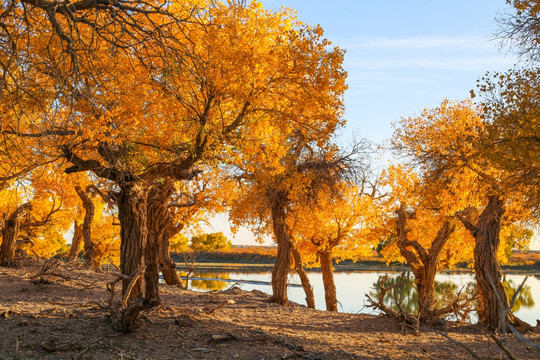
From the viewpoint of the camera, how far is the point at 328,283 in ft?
66.4

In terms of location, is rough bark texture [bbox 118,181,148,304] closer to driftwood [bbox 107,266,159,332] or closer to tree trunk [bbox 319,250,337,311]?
driftwood [bbox 107,266,159,332]

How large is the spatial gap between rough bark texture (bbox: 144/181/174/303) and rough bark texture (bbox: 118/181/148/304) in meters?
0.60

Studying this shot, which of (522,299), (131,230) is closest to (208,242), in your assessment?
(522,299)

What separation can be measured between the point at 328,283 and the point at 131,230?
12673 mm

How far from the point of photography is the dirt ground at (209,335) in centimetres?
705

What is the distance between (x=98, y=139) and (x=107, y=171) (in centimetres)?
61

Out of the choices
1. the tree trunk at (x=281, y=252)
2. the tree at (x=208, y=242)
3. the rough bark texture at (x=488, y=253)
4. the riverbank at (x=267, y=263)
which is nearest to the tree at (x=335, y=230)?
the tree trunk at (x=281, y=252)

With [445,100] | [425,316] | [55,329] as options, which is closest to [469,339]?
[425,316]

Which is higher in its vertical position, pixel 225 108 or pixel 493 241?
pixel 225 108

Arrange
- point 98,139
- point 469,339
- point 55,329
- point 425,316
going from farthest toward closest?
point 425,316 < point 469,339 < point 98,139 < point 55,329

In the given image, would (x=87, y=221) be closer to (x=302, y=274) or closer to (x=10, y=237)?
(x=10, y=237)

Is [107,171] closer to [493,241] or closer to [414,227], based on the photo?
[493,241]

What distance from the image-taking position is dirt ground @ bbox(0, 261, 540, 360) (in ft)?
23.1

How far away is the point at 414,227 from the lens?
21.0m
